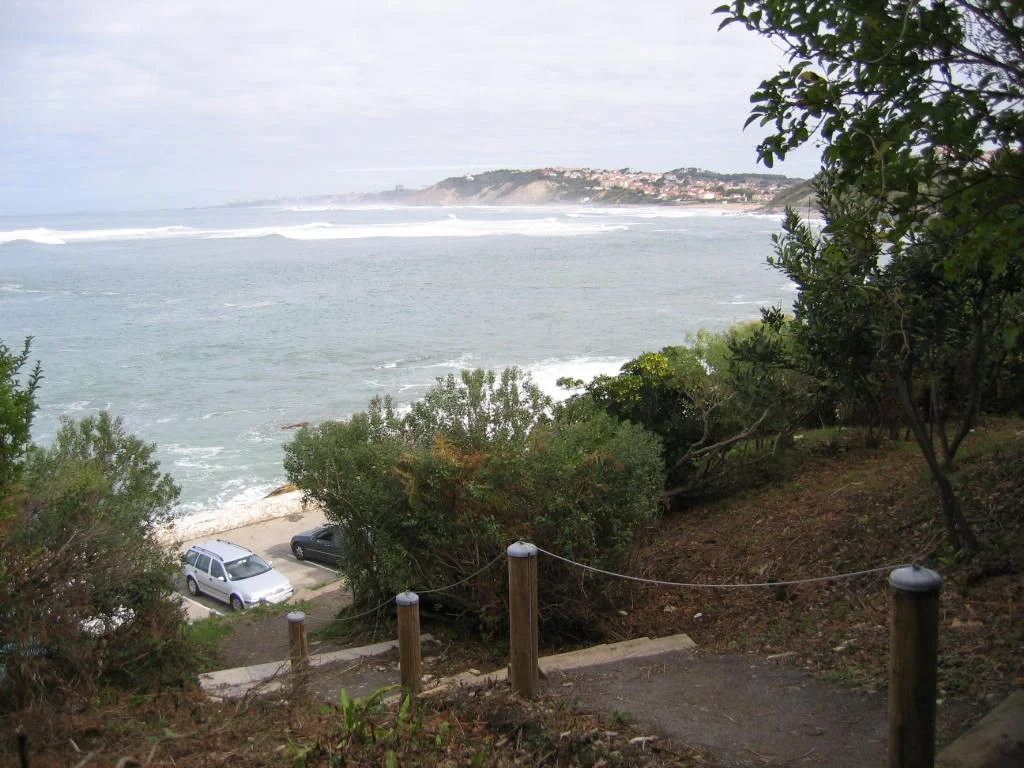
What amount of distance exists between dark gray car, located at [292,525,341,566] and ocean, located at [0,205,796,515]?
6.56 m

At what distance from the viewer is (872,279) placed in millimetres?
7785

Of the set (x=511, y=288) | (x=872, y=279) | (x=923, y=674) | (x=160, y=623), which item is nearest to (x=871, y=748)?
(x=923, y=674)

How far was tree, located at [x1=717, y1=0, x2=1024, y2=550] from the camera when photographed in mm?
5605

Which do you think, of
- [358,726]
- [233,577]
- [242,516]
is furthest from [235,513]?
[358,726]

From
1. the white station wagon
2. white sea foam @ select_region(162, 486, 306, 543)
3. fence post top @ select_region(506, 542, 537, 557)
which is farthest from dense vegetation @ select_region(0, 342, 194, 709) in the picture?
white sea foam @ select_region(162, 486, 306, 543)

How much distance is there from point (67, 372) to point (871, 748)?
163 feet

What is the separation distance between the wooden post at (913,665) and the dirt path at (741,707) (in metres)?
1.25

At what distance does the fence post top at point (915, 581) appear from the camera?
3.47 meters

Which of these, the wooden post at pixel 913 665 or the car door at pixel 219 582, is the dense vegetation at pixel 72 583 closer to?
the wooden post at pixel 913 665

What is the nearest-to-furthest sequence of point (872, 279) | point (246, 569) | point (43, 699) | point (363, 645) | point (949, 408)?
1. point (43, 699)
2. point (872, 279)
3. point (363, 645)
4. point (949, 408)
5. point (246, 569)

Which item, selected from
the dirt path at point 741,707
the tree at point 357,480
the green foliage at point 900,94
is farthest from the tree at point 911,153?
the tree at point 357,480

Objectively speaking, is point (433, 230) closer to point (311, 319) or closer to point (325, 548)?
point (311, 319)

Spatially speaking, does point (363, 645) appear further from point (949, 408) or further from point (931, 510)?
point (949, 408)

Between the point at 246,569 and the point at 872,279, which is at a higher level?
the point at 872,279
